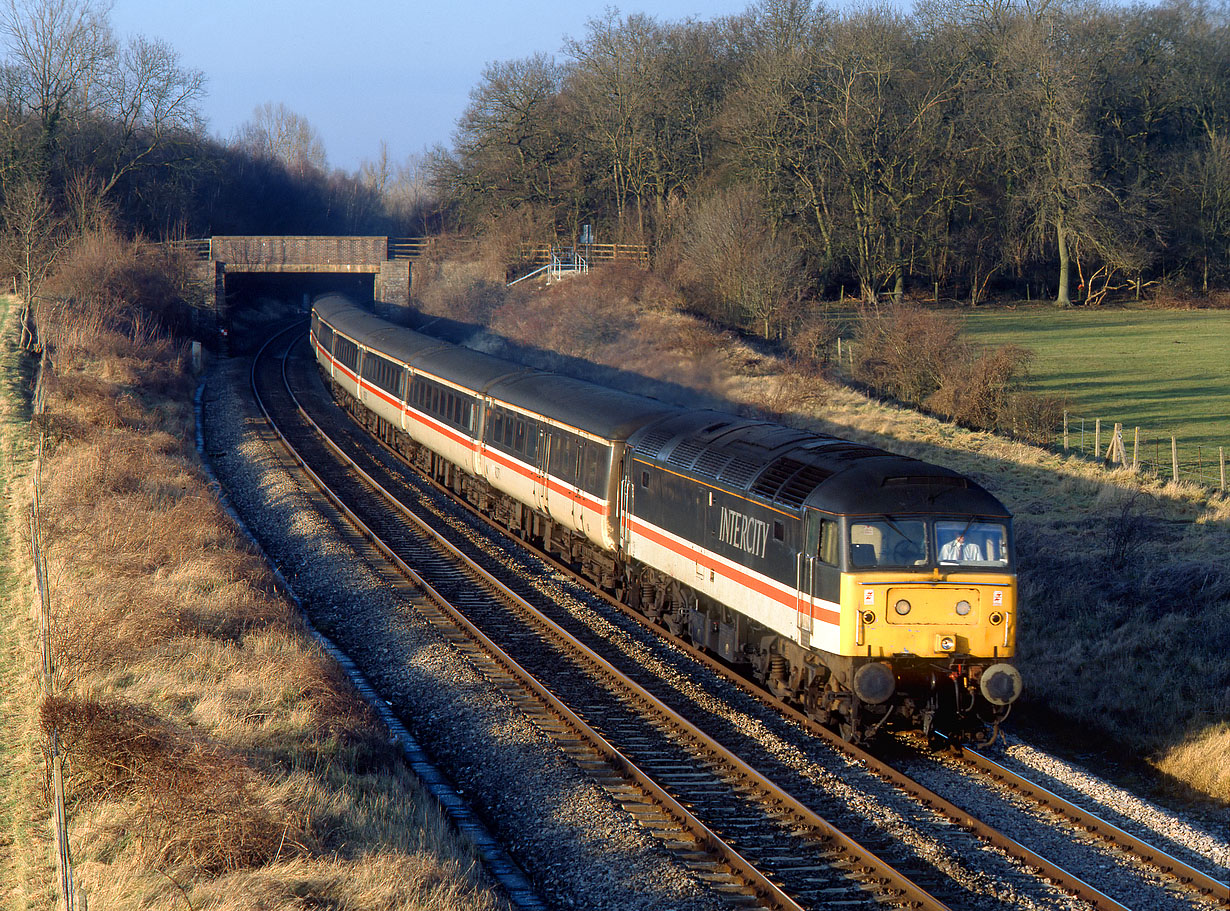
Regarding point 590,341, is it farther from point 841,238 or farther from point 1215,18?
point 1215,18

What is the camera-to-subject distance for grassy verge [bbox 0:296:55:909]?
9.21 m

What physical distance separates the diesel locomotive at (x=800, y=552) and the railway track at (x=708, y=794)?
3.03 ft

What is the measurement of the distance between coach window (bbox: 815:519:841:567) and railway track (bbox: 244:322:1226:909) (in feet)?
7.25

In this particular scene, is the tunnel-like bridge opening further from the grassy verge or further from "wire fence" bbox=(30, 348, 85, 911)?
"wire fence" bbox=(30, 348, 85, 911)

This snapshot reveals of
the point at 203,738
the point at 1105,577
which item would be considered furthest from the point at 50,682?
the point at 1105,577

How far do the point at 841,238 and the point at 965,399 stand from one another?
2688cm

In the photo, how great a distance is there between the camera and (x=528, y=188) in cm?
5991

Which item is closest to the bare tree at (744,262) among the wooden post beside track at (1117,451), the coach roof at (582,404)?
the wooden post beside track at (1117,451)

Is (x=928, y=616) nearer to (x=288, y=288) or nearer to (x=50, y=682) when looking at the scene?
(x=50, y=682)

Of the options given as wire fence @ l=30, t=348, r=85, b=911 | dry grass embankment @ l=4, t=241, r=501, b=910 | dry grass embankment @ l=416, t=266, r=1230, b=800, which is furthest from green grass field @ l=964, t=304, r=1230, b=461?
wire fence @ l=30, t=348, r=85, b=911

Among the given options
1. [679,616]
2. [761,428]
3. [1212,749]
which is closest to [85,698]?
[679,616]

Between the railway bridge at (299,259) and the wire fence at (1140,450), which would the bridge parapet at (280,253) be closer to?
the railway bridge at (299,259)

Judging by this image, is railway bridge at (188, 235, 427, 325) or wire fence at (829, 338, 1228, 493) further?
railway bridge at (188, 235, 427, 325)

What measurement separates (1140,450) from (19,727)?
23934mm
